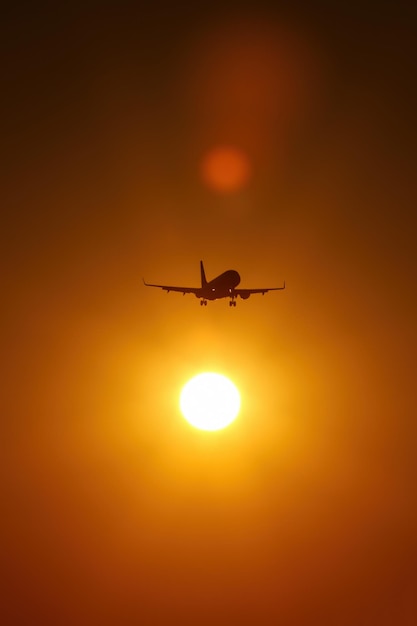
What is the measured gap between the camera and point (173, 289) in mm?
153375

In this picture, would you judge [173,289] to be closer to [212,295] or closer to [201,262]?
[212,295]

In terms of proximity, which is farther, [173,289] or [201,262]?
[201,262]

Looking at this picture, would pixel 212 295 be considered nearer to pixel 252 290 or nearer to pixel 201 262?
pixel 252 290

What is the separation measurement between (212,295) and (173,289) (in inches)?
358

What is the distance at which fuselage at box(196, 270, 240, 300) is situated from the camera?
471ft

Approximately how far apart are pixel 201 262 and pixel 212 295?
121 ft

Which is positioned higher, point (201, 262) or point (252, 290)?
point (201, 262)

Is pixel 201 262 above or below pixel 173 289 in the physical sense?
above

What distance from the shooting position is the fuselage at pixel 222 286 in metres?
144

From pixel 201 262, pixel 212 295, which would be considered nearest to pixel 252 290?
pixel 212 295

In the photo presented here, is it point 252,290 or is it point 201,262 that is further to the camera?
point 201,262

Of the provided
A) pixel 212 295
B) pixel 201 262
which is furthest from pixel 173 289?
pixel 201 262

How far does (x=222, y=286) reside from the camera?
14475 cm

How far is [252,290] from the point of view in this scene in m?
157
